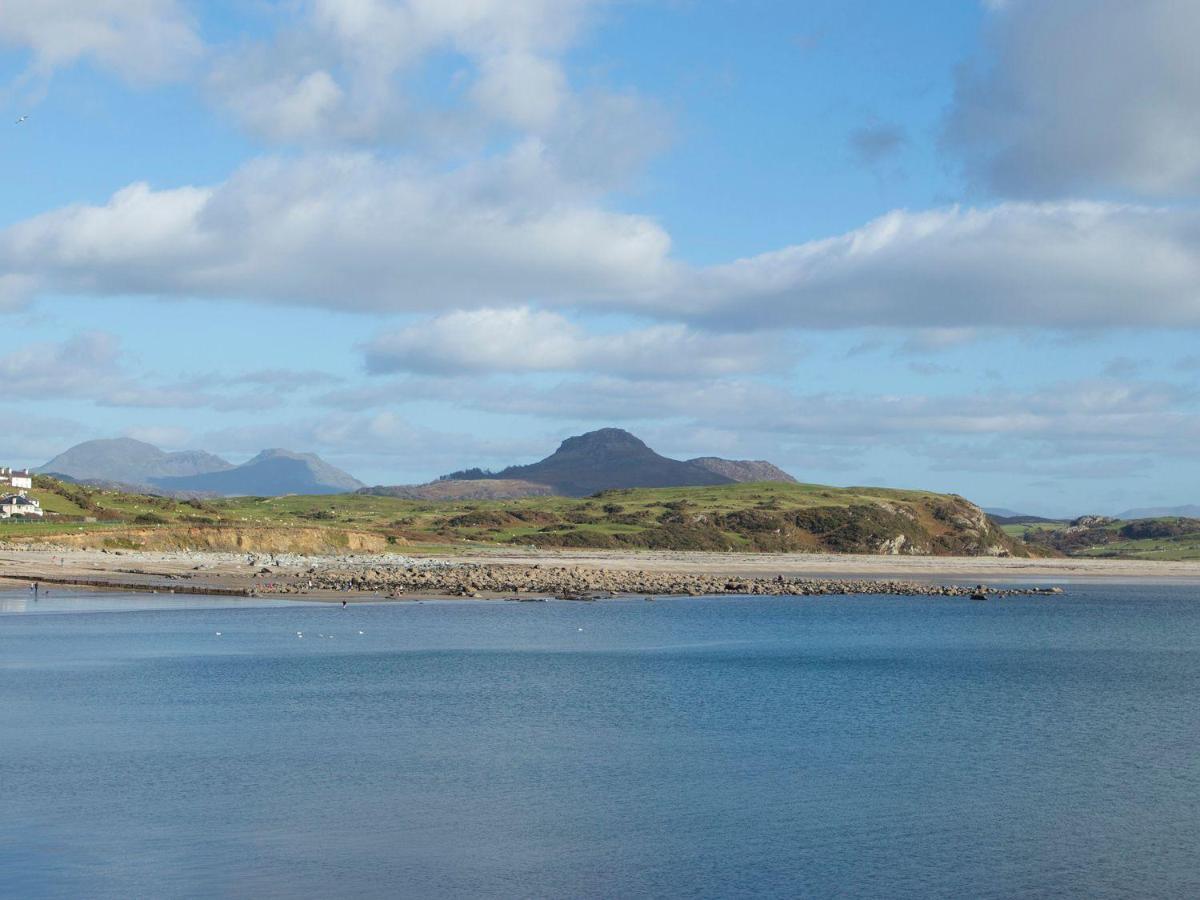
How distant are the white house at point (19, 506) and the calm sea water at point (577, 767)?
212ft

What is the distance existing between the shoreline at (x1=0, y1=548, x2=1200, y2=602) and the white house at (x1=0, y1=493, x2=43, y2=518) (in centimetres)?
2644

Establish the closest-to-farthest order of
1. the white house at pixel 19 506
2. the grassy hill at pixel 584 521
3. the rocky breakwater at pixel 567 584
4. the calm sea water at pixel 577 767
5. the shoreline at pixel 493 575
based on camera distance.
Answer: the calm sea water at pixel 577 767 < the shoreline at pixel 493 575 < the rocky breakwater at pixel 567 584 < the grassy hill at pixel 584 521 < the white house at pixel 19 506

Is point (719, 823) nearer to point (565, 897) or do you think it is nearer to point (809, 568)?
point (565, 897)

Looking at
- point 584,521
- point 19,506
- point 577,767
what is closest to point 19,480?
point 19,506

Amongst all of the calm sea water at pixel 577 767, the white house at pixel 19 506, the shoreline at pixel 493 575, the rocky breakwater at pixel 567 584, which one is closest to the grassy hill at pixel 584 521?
the white house at pixel 19 506

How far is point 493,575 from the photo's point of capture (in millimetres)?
85500

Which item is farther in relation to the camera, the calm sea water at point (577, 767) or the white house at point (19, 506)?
the white house at point (19, 506)

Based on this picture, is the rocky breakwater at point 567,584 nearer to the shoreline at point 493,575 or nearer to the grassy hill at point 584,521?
the shoreline at point 493,575

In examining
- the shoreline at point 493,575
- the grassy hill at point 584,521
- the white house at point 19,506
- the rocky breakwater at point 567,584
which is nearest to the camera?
the shoreline at point 493,575

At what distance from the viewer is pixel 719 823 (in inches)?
891

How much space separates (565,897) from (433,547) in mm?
103152

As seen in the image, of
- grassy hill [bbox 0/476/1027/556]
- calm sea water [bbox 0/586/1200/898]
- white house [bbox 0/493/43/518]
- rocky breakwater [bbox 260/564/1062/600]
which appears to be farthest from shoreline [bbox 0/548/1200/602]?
white house [bbox 0/493/43/518]

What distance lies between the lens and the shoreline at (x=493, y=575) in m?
75.8

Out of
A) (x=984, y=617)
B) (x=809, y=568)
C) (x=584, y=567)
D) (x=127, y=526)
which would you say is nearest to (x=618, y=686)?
(x=984, y=617)
